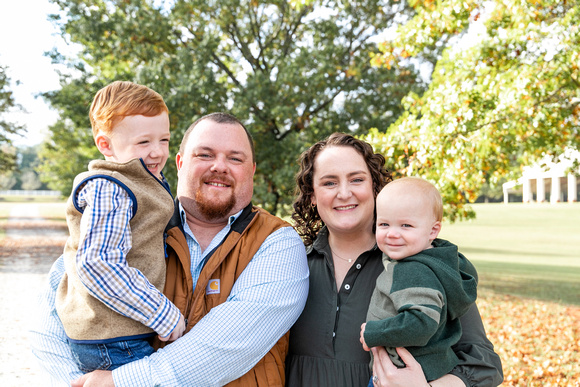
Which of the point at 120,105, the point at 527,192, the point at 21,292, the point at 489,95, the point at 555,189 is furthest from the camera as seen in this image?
the point at 527,192

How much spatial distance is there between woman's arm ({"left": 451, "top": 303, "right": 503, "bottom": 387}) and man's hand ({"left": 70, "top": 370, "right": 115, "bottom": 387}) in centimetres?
162

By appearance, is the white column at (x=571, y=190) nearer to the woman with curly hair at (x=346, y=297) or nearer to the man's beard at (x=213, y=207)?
the woman with curly hair at (x=346, y=297)

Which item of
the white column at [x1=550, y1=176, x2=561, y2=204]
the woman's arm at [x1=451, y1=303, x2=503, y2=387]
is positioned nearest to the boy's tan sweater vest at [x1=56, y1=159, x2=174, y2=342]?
the woman's arm at [x1=451, y1=303, x2=503, y2=387]

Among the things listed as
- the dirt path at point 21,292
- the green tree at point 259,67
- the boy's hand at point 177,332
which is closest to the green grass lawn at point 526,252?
the green tree at point 259,67

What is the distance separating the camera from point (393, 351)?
2.51 metres

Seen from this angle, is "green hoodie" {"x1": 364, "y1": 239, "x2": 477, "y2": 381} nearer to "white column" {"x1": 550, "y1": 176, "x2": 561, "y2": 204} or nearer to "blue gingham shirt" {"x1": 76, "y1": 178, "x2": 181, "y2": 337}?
"blue gingham shirt" {"x1": 76, "y1": 178, "x2": 181, "y2": 337}

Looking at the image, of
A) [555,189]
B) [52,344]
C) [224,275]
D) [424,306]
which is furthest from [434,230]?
[555,189]

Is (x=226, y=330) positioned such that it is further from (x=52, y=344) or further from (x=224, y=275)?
(x=52, y=344)

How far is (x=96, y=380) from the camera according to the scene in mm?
2260

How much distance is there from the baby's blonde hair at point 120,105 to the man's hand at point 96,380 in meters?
1.17

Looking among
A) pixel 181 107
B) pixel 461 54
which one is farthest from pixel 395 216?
pixel 181 107

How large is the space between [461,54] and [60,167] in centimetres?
3494

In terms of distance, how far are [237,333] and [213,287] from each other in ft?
0.98

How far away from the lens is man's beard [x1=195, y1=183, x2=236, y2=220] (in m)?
2.79
